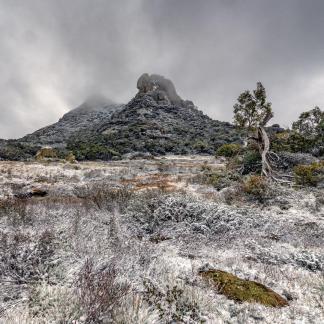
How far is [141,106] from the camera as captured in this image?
105 metres

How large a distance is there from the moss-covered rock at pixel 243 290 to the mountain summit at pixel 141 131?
157 ft

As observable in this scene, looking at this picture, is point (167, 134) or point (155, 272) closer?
point (155, 272)

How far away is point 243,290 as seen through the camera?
13.2ft

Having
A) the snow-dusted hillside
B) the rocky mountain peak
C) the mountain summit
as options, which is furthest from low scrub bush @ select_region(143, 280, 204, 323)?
the rocky mountain peak

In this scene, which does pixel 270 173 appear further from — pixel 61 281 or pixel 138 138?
pixel 138 138

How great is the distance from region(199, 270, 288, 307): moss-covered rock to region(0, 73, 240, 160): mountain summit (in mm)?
47892

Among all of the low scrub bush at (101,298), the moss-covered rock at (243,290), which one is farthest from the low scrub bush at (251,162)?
the low scrub bush at (101,298)

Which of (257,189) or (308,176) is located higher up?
(308,176)

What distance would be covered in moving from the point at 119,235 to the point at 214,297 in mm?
3323

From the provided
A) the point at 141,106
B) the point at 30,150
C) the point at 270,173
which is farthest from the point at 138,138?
the point at 270,173

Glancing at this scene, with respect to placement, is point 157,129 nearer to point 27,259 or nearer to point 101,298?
point 27,259

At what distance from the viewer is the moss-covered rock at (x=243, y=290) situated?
3.79 m

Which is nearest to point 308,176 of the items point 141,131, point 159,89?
point 141,131

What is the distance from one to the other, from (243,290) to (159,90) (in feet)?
A: 407
